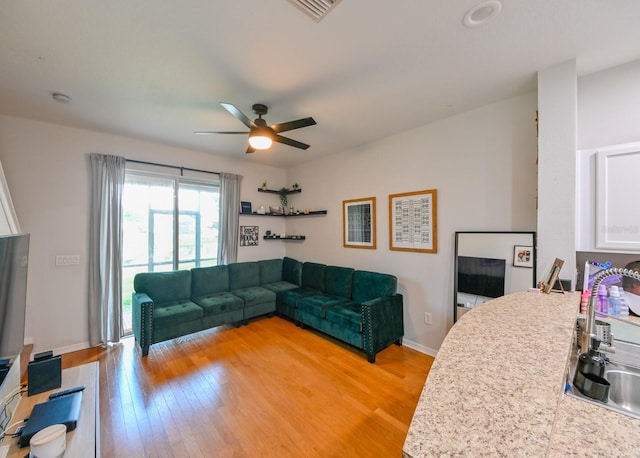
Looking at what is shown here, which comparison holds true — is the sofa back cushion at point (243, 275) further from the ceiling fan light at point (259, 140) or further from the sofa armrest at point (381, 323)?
the ceiling fan light at point (259, 140)

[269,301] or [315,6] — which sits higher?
[315,6]

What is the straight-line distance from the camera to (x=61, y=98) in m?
2.34

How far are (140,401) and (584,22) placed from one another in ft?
13.8

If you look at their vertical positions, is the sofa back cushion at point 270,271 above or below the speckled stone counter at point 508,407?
below

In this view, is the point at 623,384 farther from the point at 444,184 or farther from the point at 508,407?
the point at 444,184

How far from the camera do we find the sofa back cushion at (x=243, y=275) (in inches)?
163

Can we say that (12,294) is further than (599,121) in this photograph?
No

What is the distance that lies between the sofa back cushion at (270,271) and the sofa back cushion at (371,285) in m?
1.74

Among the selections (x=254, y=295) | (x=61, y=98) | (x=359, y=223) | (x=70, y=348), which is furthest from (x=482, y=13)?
(x=70, y=348)

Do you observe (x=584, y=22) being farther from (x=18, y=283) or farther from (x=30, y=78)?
(x=30, y=78)

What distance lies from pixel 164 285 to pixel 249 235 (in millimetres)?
1596

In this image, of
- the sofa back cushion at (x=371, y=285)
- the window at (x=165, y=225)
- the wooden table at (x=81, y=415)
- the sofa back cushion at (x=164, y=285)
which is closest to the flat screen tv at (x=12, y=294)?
the wooden table at (x=81, y=415)

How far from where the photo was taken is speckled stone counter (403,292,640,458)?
52 centimetres

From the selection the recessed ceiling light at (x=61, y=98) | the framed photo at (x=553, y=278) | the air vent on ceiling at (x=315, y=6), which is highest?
the recessed ceiling light at (x=61, y=98)
